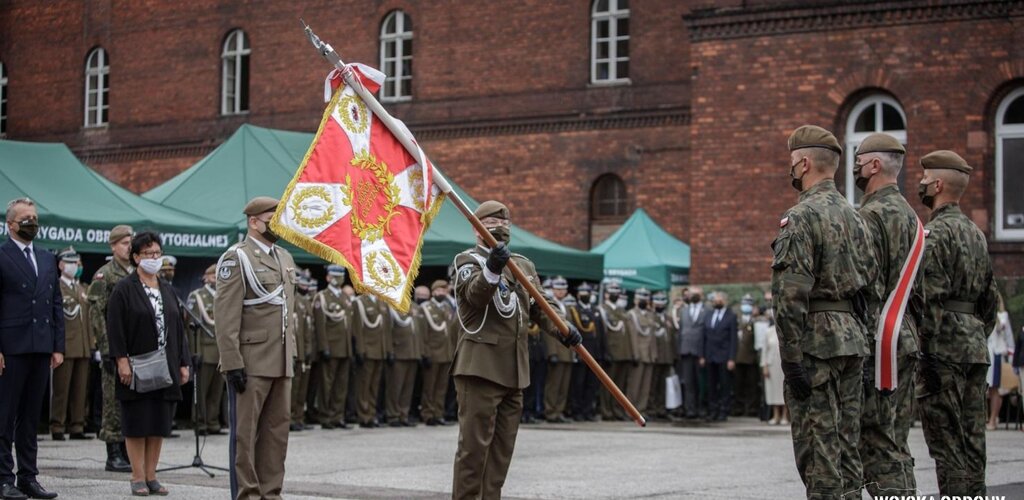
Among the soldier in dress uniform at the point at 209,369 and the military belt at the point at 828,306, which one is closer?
the military belt at the point at 828,306

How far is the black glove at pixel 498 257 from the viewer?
8.05 meters

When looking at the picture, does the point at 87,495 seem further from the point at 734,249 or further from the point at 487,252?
the point at 734,249

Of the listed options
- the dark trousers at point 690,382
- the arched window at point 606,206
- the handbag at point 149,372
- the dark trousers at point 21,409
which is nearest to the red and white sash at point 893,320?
the handbag at point 149,372

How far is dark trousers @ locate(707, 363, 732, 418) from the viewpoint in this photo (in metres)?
23.1

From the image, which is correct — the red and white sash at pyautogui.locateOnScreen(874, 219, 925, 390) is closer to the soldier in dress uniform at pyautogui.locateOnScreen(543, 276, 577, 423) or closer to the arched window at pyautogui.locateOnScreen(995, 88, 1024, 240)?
the soldier in dress uniform at pyautogui.locateOnScreen(543, 276, 577, 423)

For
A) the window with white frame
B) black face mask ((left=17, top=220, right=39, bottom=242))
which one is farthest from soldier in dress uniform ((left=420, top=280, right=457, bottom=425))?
the window with white frame

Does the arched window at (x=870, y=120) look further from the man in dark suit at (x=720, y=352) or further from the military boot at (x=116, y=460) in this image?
the military boot at (x=116, y=460)

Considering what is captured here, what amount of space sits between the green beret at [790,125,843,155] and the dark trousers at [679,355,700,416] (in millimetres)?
15428

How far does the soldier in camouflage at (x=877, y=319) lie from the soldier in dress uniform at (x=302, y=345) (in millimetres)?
10859

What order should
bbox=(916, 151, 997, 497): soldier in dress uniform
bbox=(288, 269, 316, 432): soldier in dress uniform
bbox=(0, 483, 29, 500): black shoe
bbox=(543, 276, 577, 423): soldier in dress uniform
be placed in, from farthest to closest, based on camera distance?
bbox=(543, 276, 577, 423): soldier in dress uniform
bbox=(288, 269, 316, 432): soldier in dress uniform
bbox=(0, 483, 29, 500): black shoe
bbox=(916, 151, 997, 497): soldier in dress uniform

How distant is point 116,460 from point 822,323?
7180mm

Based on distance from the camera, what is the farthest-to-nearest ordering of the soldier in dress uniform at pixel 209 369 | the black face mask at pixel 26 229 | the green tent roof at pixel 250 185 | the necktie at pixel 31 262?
1. the green tent roof at pixel 250 185
2. the soldier in dress uniform at pixel 209 369
3. the necktie at pixel 31 262
4. the black face mask at pixel 26 229

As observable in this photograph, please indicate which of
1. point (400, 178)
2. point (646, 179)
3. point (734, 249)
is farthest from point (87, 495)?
point (646, 179)

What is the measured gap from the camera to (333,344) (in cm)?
1955
